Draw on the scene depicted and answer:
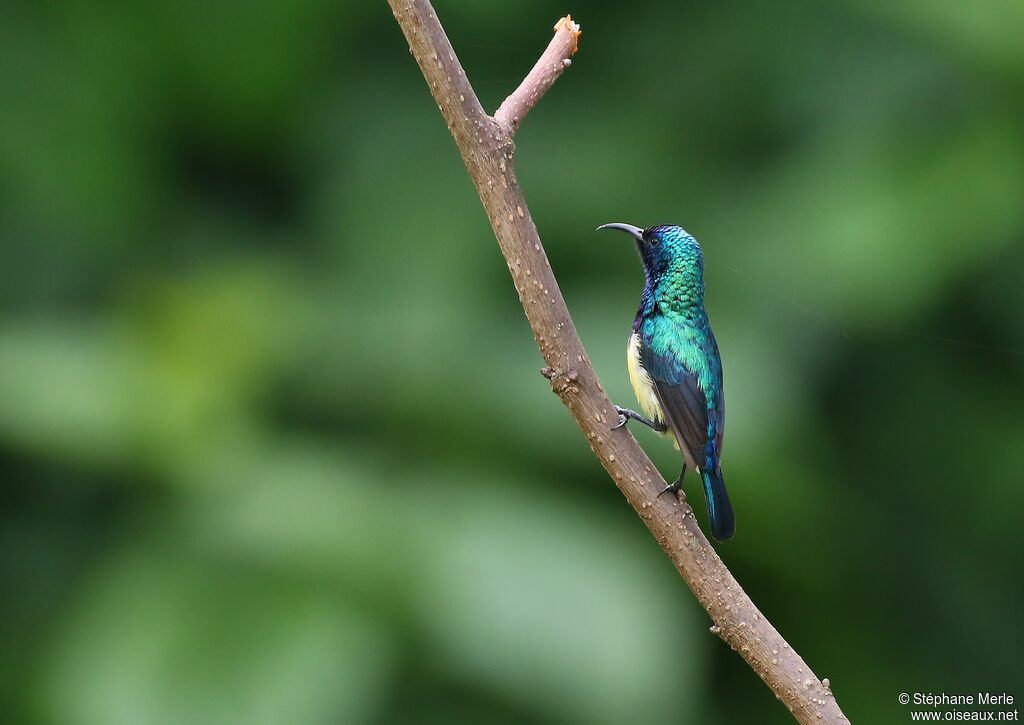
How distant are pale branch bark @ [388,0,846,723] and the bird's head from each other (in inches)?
24.9

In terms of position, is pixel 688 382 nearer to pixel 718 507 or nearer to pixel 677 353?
pixel 677 353

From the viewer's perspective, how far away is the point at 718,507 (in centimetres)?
195

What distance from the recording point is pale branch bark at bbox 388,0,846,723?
4.96 ft

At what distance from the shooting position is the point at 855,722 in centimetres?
420

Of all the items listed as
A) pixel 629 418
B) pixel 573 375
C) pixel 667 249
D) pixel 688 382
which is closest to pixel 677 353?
pixel 688 382

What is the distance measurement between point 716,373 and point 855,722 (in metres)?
2.61

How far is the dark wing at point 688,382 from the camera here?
6.83 ft

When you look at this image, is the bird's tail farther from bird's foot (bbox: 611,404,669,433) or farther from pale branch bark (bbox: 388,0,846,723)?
pale branch bark (bbox: 388,0,846,723)

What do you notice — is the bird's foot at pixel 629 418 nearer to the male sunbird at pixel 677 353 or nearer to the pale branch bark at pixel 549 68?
the male sunbird at pixel 677 353

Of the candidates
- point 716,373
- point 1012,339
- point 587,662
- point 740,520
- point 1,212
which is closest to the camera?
point 716,373

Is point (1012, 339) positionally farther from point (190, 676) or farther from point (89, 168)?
point (89, 168)

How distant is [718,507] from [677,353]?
334 mm

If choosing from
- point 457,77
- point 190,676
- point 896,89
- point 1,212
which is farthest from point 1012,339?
point 1,212

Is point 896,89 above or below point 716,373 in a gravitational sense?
above
